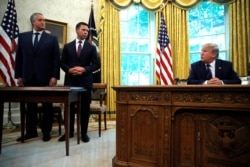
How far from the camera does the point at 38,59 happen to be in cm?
360

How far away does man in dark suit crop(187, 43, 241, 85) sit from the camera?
3.04 meters

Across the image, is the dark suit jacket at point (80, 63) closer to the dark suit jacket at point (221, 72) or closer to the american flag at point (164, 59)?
the dark suit jacket at point (221, 72)

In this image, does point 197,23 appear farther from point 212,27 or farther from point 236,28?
point 236,28

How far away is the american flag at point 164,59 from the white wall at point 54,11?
1.85 m

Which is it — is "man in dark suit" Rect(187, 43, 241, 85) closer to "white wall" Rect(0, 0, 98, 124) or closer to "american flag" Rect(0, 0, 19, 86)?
"american flag" Rect(0, 0, 19, 86)

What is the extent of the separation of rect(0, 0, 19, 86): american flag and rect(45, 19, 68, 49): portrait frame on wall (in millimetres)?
1048

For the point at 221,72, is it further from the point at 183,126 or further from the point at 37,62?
the point at 37,62

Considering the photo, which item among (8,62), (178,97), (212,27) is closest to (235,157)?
(178,97)

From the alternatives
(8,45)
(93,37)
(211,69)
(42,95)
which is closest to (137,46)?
(93,37)

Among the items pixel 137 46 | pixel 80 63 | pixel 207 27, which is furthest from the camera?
pixel 137 46

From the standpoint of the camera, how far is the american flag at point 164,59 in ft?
19.4

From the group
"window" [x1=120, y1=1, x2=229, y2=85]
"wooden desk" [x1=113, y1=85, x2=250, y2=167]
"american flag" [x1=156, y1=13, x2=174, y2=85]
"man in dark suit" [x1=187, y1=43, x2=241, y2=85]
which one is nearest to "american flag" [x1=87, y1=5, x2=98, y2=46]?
"window" [x1=120, y1=1, x2=229, y2=85]

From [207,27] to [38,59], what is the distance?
4.56 meters

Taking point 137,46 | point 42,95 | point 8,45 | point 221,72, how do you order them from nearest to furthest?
1. point 42,95
2. point 221,72
3. point 8,45
4. point 137,46
